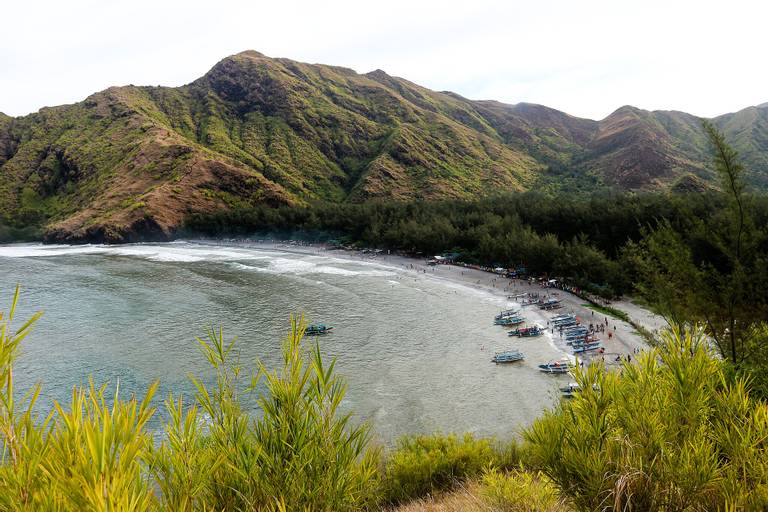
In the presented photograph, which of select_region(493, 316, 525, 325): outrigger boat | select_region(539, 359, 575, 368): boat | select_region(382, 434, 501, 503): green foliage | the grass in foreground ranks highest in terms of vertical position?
the grass in foreground

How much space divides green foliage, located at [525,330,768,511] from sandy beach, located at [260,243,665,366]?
1914 centimetres

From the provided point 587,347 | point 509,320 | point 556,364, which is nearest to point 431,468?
point 556,364

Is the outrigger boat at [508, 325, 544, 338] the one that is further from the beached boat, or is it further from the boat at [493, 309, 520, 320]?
the boat at [493, 309, 520, 320]

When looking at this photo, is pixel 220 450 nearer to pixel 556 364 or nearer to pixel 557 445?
pixel 557 445

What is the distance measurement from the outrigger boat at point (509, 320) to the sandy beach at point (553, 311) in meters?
1.48

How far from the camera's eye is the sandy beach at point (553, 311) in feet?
160

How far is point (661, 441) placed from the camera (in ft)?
23.5

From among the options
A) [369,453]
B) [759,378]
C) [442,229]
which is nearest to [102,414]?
[369,453]

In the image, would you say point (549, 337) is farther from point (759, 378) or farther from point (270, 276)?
point (270, 276)

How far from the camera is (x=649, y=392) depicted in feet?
27.1

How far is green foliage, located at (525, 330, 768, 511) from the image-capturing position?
6645mm

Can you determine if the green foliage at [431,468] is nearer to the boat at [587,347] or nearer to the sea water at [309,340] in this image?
the sea water at [309,340]

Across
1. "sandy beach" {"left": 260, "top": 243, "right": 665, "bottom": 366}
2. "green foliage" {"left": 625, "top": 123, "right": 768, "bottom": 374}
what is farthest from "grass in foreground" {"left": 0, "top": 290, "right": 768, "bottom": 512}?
"sandy beach" {"left": 260, "top": 243, "right": 665, "bottom": 366}

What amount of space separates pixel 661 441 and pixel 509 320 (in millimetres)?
53645
